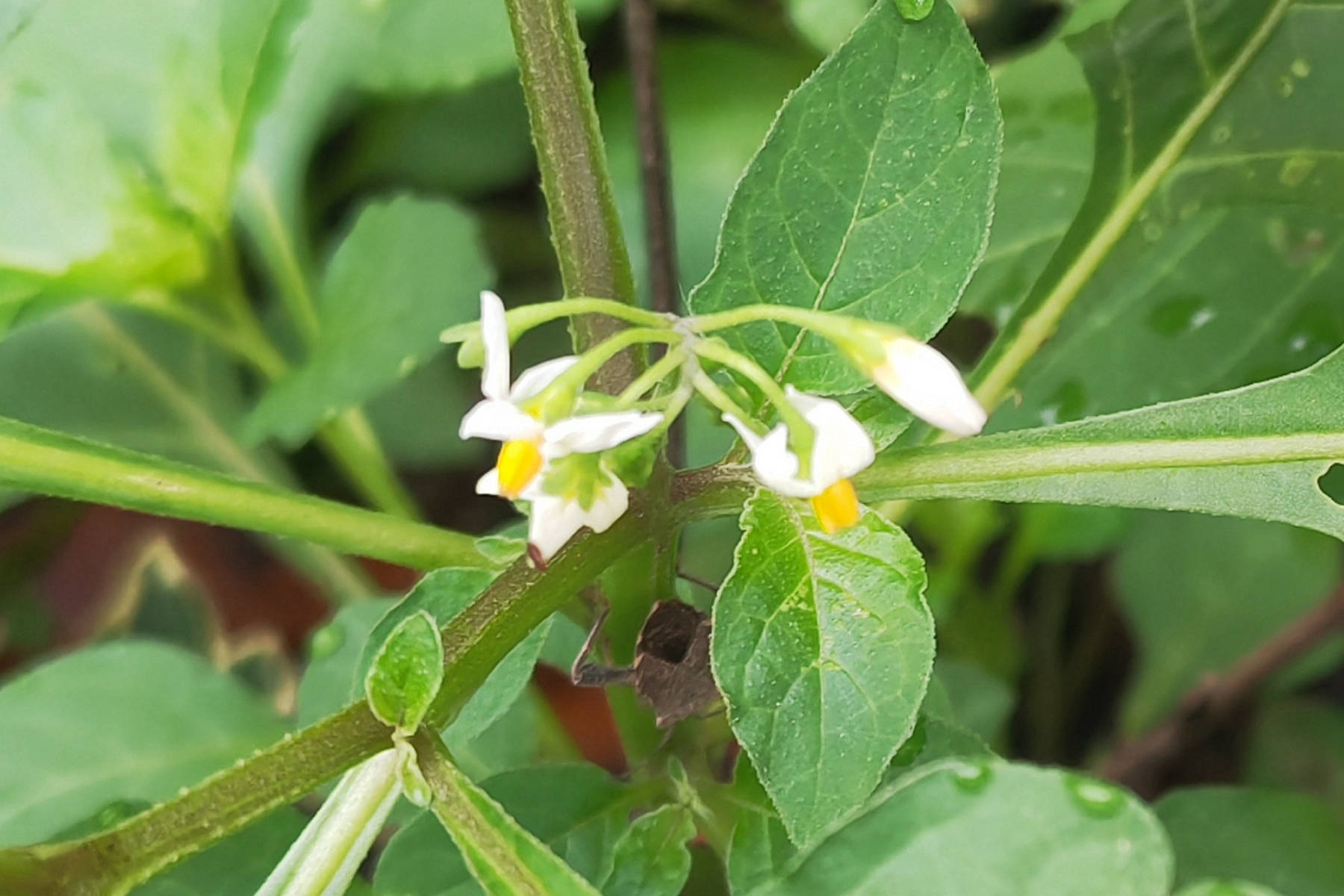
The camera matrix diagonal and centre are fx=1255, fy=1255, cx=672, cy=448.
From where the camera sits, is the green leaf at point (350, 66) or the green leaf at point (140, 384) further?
the green leaf at point (140, 384)

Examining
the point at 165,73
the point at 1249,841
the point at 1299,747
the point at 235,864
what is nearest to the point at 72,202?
the point at 165,73

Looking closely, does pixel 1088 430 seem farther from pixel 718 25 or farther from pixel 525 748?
pixel 718 25

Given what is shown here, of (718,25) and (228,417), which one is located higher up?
(718,25)

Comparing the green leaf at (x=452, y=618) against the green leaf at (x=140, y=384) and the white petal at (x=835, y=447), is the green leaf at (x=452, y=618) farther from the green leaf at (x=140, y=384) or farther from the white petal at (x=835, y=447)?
the green leaf at (x=140, y=384)

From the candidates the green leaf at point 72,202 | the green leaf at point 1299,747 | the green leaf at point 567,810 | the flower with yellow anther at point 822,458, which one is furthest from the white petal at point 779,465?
the green leaf at point 1299,747

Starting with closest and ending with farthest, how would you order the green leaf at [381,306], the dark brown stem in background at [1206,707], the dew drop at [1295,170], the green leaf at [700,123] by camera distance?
the dew drop at [1295,170] → the green leaf at [381,306] → the dark brown stem in background at [1206,707] → the green leaf at [700,123]

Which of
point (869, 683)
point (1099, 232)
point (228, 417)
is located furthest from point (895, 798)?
point (228, 417)

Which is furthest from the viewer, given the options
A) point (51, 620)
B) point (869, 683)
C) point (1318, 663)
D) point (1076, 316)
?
point (51, 620)
